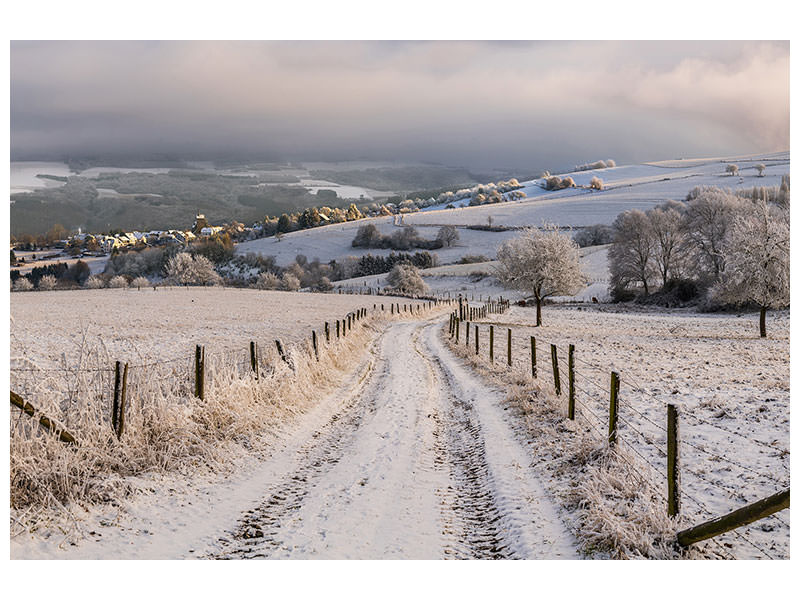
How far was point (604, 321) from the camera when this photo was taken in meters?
48.1

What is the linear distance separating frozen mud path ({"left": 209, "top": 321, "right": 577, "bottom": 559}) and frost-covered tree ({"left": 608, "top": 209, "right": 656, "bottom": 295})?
204ft

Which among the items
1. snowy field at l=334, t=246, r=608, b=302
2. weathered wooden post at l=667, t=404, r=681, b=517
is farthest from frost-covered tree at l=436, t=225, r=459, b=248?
weathered wooden post at l=667, t=404, r=681, b=517

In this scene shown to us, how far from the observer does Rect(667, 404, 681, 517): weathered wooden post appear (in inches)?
245

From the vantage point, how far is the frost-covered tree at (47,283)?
312ft

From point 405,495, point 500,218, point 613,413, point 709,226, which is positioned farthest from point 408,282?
point 405,495

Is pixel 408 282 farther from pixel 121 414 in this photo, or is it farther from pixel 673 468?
pixel 673 468

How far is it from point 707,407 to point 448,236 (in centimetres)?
13075

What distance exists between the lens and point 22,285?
298 ft

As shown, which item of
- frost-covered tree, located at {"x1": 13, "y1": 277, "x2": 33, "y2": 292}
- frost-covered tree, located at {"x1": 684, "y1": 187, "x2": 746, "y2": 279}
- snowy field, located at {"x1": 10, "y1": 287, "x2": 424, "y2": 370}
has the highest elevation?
frost-covered tree, located at {"x1": 684, "y1": 187, "x2": 746, "y2": 279}

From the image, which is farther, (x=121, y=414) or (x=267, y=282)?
(x=267, y=282)

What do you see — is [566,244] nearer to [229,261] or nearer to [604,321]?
[604,321]

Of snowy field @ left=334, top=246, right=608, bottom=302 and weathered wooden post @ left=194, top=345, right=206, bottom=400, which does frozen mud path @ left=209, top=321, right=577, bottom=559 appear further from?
snowy field @ left=334, top=246, right=608, bottom=302

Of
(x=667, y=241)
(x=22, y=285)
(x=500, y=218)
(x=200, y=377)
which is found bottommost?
(x=200, y=377)

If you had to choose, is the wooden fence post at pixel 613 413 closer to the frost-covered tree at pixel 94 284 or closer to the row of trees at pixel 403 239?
the frost-covered tree at pixel 94 284
